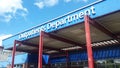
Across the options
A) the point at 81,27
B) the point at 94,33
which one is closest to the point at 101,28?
the point at 81,27

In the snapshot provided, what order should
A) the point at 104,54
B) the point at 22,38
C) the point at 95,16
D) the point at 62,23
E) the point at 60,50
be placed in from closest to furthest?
the point at 95,16 < the point at 62,23 < the point at 22,38 < the point at 104,54 < the point at 60,50

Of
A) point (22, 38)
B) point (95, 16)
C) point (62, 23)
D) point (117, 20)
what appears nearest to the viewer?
point (95, 16)

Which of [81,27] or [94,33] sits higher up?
[81,27]

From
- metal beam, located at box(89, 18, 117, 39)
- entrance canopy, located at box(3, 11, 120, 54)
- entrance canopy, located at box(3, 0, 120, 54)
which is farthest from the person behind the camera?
entrance canopy, located at box(3, 11, 120, 54)

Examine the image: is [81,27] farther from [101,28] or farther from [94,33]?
[94,33]

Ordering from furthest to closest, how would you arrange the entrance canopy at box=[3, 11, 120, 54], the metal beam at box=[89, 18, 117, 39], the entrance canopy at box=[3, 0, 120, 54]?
the entrance canopy at box=[3, 11, 120, 54], the metal beam at box=[89, 18, 117, 39], the entrance canopy at box=[3, 0, 120, 54]

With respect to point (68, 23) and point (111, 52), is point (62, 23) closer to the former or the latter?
point (68, 23)

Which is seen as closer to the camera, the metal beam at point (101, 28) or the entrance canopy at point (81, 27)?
the entrance canopy at point (81, 27)

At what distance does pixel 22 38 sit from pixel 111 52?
1259 cm

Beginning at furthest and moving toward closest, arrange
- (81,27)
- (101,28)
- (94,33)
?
(94,33)
(81,27)
(101,28)

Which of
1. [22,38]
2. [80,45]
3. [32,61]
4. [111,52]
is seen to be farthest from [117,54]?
[32,61]

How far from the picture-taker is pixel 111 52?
2691cm

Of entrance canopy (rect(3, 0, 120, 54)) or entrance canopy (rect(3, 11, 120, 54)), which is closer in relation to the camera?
entrance canopy (rect(3, 0, 120, 54))

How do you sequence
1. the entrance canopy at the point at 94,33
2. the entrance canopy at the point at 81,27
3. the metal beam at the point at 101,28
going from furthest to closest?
the entrance canopy at the point at 94,33 < the metal beam at the point at 101,28 < the entrance canopy at the point at 81,27
